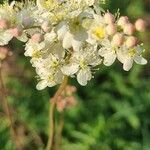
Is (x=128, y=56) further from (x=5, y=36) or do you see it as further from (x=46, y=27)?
(x=5, y=36)

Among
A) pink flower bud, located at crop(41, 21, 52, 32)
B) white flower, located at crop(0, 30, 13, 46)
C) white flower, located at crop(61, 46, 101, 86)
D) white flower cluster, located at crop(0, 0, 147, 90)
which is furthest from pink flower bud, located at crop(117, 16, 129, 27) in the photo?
white flower, located at crop(0, 30, 13, 46)

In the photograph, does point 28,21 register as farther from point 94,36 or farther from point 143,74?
point 143,74

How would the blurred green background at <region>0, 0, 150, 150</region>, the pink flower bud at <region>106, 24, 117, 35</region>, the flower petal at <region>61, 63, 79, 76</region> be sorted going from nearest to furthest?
1. the pink flower bud at <region>106, 24, 117, 35</region>
2. the flower petal at <region>61, 63, 79, 76</region>
3. the blurred green background at <region>0, 0, 150, 150</region>

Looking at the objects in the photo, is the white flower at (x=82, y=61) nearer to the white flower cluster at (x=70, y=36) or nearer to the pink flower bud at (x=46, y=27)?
the white flower cluster at (x=70, y=36)

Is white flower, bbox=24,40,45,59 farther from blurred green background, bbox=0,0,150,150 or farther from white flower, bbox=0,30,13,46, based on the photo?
blurred green background, bbox=0,0,150,150

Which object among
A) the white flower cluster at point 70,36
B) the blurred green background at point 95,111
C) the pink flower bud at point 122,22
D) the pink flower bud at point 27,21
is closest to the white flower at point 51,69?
the white flower cluster at point 70,36

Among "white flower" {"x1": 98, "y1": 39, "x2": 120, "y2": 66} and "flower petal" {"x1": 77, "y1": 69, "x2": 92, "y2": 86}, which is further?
"flower petal" {"x1": 77, "y1": 69, "x2": 92, "y2": 86}
